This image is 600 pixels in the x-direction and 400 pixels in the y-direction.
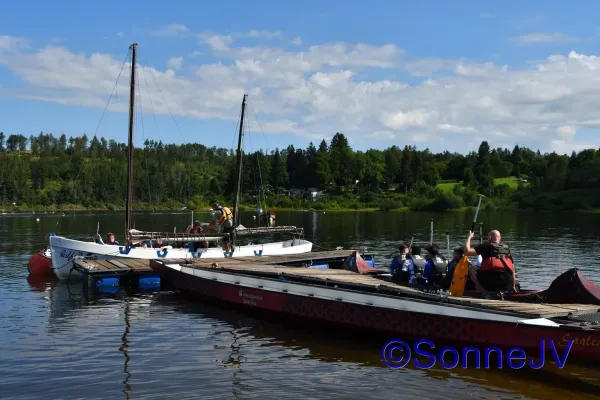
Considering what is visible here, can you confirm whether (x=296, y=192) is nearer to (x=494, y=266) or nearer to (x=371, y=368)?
(x=494, y=266)

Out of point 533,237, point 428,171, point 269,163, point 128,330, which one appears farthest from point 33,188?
point 128,330

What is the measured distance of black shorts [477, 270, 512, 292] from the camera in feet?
58.1

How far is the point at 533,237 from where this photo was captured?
6519 cm

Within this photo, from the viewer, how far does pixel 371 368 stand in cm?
1588

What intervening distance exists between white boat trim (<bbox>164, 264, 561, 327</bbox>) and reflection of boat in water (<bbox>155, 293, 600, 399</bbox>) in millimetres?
1235

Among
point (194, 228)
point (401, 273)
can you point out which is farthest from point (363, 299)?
point (194, 228)

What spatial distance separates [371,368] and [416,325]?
7.24ft

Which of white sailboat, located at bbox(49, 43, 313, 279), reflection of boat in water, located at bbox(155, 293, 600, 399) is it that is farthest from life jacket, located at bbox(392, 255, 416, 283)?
white sailboat, located at bbox(49, 43, 313, 279)

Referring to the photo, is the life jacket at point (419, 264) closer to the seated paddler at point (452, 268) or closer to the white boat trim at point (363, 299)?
the seated paddler at point (452, 268)

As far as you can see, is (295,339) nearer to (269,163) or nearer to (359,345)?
(359,345)

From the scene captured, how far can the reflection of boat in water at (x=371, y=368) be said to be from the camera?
14.0m

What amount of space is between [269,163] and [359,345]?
17021 centimetres

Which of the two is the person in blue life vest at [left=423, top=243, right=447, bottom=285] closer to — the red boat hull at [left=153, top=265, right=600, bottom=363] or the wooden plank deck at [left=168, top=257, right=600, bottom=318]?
the wooden plank deck at [left=168, top=257, right=600, bottom=318]

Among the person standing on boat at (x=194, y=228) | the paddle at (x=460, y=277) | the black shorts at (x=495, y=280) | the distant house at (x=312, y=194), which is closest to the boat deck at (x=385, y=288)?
the paddle at (x=460, y=277)
